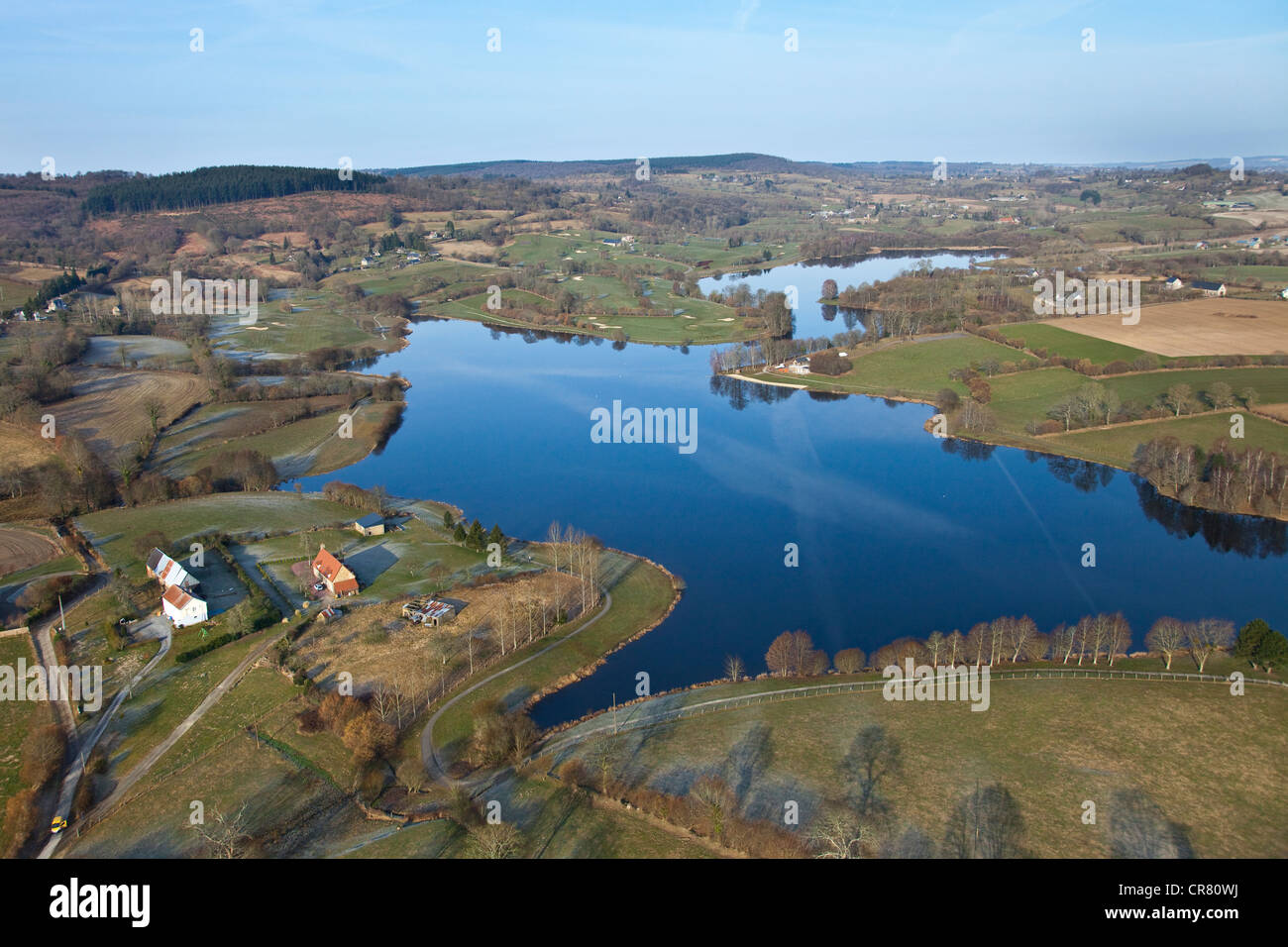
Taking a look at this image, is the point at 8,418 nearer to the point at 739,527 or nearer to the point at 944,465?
the point at 739,527

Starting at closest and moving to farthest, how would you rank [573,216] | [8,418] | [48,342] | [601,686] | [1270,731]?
[1270,731]
[601,686]
[8,418]
[48,342]
[573,216]

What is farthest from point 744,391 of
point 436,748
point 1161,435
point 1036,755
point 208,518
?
point 436,748

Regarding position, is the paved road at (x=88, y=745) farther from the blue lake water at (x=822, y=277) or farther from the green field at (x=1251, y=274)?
the green field at (x=1251, y=274)

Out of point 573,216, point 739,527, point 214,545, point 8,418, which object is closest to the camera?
point 214,545

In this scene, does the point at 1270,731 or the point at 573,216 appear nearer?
the point at 1270,731

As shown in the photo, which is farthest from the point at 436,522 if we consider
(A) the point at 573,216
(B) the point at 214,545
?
(A) the point at 573,216

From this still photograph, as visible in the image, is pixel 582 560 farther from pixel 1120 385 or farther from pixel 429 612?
pixel 1120 385
